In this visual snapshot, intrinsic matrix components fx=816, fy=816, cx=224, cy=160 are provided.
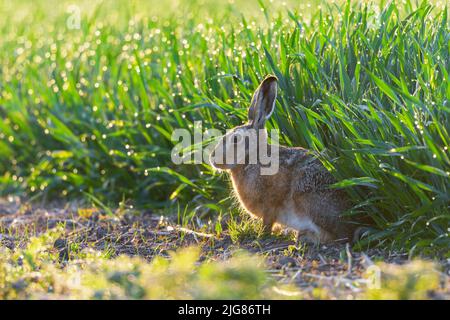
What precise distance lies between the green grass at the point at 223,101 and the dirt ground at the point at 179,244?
233mm

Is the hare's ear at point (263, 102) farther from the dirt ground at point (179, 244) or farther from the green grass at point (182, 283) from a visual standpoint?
the green grass at point (182, 283)

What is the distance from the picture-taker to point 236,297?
11.4ft

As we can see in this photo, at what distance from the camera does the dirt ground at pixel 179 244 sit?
3.91m

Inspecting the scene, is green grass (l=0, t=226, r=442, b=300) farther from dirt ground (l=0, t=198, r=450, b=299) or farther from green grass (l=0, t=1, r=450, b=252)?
green grass (l=0, t=1, r=450, b=252)

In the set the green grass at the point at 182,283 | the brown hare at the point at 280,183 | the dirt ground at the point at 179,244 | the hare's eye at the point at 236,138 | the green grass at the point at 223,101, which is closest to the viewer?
the green grass at the point at 182,283

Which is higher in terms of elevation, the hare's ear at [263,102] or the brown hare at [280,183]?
the hare's ear at [263,102]

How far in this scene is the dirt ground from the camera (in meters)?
3.91

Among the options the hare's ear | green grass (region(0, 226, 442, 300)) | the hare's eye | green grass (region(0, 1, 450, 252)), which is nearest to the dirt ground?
green grass (region(0, 226, 442, 300))

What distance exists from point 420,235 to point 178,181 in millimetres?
2141

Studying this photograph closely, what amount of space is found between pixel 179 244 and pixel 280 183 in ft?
2.40

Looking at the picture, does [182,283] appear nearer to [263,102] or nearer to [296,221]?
[296,221]

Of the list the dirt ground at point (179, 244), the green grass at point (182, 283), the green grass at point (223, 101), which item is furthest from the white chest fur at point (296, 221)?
the green grass at point (182, 283)

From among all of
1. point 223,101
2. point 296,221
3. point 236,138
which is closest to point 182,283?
point 296,221
